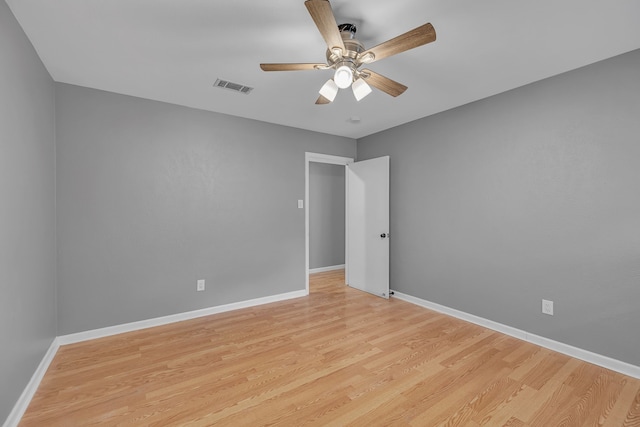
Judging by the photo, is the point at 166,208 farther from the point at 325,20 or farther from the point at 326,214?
the point at 326,214

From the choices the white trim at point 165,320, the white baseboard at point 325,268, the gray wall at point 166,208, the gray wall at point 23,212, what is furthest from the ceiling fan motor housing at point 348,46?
the white baseboard at point 325,268

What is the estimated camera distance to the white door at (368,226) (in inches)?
163

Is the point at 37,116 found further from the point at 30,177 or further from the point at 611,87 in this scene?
the point at 611,87

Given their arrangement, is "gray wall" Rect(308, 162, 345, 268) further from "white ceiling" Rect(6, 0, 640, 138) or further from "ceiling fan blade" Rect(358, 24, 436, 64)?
"ceiling fan blade" Rect(358, 24, 436, 64)

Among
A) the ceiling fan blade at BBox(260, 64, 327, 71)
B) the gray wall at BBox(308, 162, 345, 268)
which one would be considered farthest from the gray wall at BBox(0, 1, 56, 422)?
the gray wall at BBox(308, 162, 345, 268)

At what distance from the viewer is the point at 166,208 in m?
3.21

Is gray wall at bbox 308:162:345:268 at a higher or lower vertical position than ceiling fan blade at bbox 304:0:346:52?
lower

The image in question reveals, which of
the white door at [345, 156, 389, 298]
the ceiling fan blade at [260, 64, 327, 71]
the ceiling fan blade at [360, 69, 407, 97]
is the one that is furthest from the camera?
the white door at [345, 156, 389, 298]

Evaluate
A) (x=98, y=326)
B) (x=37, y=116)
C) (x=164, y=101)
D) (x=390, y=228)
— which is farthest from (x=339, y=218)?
(x=37, y=116)

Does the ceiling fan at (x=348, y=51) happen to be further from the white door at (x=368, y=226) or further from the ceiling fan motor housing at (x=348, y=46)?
the white door at (x=368, y=226)

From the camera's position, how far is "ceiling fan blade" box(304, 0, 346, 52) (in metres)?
1.34

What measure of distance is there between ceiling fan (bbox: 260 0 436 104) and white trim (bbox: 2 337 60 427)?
8.66 ft

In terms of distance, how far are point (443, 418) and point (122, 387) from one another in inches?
88.1

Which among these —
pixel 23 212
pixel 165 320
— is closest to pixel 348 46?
pixel 23 212
